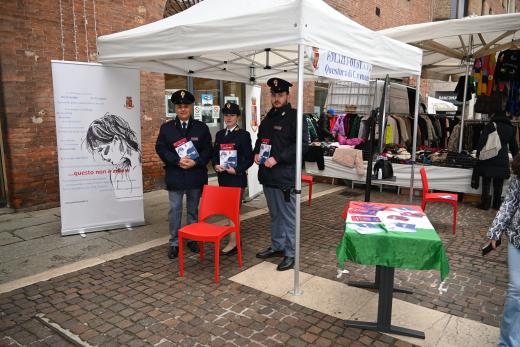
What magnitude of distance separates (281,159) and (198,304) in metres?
1.70

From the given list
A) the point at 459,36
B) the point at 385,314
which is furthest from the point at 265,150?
the point at 459,36

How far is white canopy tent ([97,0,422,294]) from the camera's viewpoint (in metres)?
3.53

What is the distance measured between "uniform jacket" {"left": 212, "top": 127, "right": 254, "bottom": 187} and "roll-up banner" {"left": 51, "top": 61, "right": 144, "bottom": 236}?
63.6 inches

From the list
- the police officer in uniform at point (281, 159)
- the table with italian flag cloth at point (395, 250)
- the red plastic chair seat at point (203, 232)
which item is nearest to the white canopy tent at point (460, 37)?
the police officer in uniform at point (281, 159)

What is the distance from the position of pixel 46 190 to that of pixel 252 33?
507 centimetres

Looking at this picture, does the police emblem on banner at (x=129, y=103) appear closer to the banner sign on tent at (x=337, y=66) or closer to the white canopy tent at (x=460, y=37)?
the banner sign on tent at (x=337, y=66)

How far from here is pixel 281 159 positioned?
4305mm

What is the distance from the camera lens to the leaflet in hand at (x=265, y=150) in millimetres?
4504

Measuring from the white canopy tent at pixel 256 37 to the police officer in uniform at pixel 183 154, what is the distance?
692 mm

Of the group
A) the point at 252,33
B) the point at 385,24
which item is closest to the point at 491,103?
the point at 252,33

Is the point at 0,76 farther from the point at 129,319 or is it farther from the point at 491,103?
the point at 491,103

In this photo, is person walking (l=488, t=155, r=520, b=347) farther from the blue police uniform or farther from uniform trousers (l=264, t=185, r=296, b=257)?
the blue police uniform

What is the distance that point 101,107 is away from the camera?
18.0 feet

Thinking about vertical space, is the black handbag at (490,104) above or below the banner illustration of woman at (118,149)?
above
